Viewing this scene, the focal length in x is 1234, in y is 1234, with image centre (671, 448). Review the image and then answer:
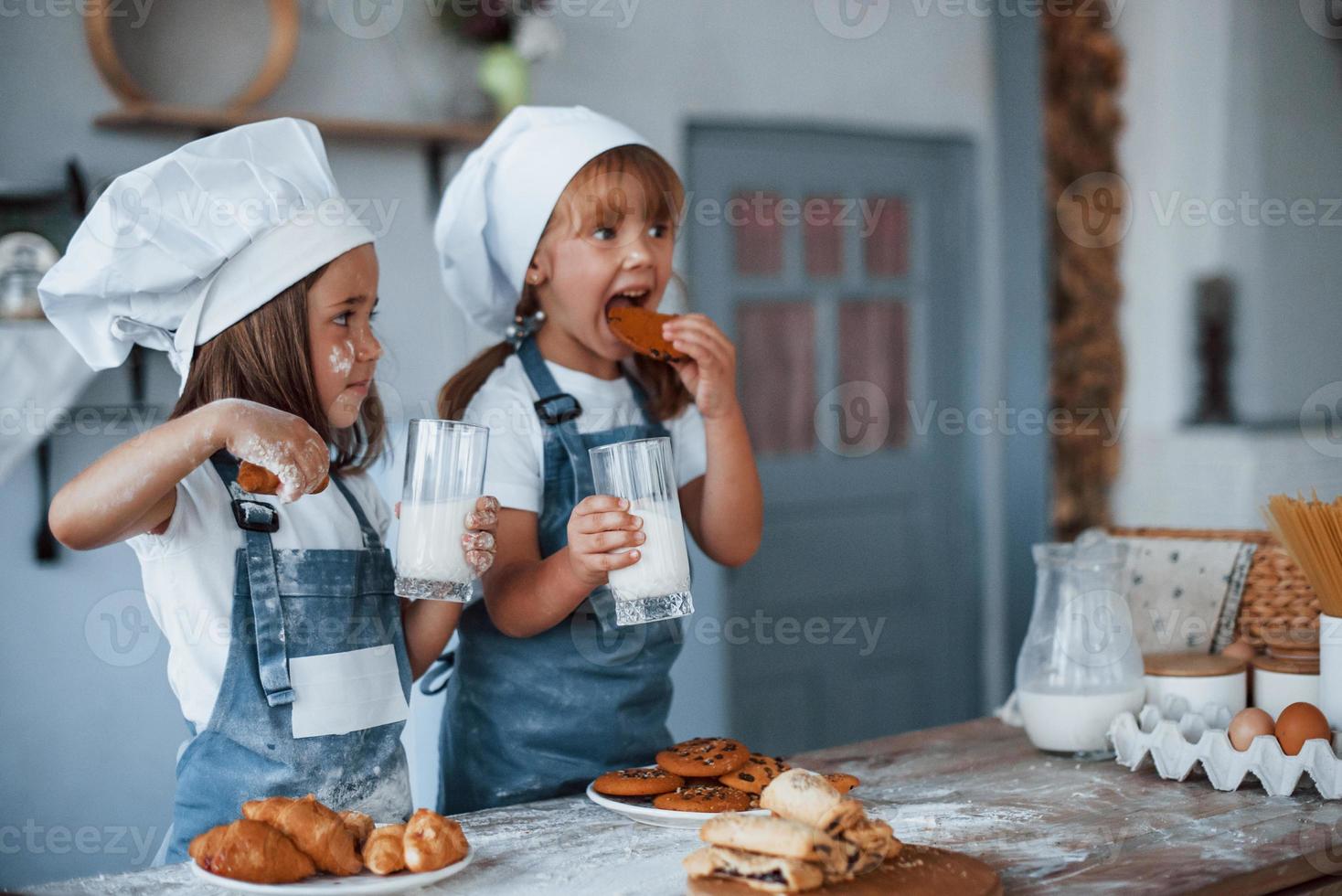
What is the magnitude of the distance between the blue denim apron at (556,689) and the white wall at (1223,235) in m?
2.76

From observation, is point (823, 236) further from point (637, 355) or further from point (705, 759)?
point (705, 759)

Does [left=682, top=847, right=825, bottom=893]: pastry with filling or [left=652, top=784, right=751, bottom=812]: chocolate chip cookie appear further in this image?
[left=652, top=784, right=751, bottom=812]: chocolate chip cookie

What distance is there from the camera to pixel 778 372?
3781 mm

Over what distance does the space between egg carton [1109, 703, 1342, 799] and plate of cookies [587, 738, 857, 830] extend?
40 centimetres

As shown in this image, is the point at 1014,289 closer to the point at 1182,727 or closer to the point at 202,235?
the point at 1182,727

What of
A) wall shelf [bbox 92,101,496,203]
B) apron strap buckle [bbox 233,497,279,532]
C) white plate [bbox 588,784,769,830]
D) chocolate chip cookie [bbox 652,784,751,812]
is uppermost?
wall shelf [bbox 92,101,496,203]

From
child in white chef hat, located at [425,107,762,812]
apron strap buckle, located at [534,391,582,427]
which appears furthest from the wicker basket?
apron strap buckle, located at [534,391,582,427]

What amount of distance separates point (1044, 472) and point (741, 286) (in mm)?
1222

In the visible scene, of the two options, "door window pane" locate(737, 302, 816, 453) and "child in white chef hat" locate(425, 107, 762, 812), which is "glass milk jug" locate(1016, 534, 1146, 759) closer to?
"child in white chef hat" locate(425, 107, 762, 812)

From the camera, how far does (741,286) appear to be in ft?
12.1

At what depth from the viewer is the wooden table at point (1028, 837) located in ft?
3.54

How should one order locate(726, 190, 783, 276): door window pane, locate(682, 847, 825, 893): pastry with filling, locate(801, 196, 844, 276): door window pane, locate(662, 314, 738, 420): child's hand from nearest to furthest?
locate(682, 847, 825, 893): pastry with filling → locate(662, 314, 738, 420): child's hand → locate(726, 190, 783, 276): door window pane → locate(801, 196, 844, 276): door window pane

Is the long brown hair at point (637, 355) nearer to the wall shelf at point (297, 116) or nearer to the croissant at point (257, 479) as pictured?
the croissant at point (257, 479)

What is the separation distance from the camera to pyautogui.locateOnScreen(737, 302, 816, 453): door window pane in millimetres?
3725
